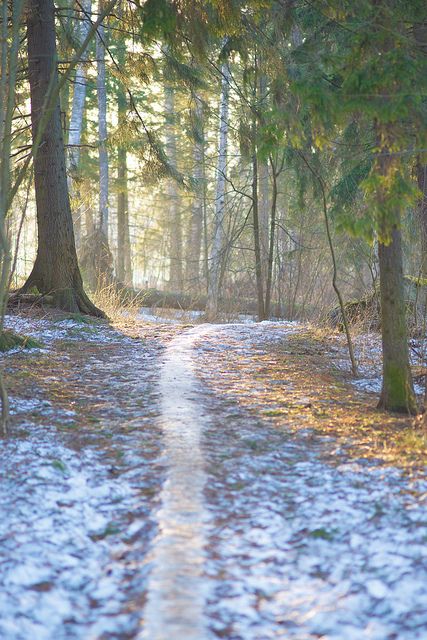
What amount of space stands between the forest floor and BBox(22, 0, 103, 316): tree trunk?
12.0ft

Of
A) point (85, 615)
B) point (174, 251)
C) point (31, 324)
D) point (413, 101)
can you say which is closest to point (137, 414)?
point (85, 615)

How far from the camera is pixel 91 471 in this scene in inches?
147

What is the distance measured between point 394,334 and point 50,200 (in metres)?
6.19

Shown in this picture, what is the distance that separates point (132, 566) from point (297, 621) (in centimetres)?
79

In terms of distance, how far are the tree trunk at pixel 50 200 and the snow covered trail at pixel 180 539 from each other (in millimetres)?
4914

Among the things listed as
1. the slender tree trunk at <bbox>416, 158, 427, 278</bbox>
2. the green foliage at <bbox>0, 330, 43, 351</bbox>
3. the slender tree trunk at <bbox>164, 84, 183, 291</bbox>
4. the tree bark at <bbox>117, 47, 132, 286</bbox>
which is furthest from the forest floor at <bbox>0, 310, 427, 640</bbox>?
the slender tree trunk at <bbox>164, 84, 183, 291</bbox>

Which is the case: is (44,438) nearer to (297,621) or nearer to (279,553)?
(279,553)

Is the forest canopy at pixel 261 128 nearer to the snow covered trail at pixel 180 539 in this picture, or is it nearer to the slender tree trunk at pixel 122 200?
the slender tree trunk at pixel 122 200

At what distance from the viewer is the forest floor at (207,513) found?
95.5 inches

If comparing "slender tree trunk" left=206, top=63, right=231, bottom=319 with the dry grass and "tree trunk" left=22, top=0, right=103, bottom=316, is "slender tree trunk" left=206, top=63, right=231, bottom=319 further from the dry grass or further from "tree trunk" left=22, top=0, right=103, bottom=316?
"tree trunk" left=22, top=0, right=103, bottom=316

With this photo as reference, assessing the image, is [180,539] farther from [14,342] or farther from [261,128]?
[14,342]

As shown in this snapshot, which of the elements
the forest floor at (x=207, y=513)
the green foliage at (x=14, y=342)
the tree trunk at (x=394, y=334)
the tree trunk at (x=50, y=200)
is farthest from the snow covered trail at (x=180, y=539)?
the tree trunk at (x=50, y=200)

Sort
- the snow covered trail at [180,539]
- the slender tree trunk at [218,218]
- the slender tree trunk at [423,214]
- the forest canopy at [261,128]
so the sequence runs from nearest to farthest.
Answer: the snow covered trail at [180,539], the forest canopy at [261,128], the slender tree trunk at [423,214], the slender tree trunk at [218,218]

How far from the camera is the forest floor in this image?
2426mm
